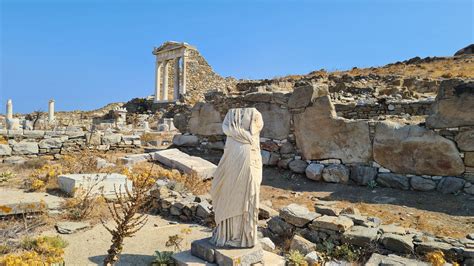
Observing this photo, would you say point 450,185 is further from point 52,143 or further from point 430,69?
point 430,69

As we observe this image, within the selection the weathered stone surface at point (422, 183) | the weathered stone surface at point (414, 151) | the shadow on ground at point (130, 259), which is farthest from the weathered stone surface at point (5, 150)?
the weathered stone surface at point (422, 183)

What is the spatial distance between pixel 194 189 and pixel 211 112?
464 cm

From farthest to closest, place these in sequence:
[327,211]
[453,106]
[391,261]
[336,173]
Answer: [336,173] < [453,106] < [327,211] < [391,261]

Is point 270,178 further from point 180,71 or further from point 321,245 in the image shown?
point 180,71

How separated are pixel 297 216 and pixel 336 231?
25.6 inches

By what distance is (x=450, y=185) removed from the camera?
7.03 meters

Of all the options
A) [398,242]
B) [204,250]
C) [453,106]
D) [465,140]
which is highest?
[453,106]

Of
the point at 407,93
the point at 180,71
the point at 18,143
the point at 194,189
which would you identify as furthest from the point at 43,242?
the point at 180,71

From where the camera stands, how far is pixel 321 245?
4973 millimetres

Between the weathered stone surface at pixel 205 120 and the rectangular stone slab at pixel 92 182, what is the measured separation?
481 centimetres

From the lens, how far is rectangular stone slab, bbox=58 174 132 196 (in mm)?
7009

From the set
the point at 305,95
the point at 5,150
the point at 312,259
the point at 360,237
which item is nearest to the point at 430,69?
the point at 305,95

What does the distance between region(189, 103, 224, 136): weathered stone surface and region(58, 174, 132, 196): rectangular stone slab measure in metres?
4.81

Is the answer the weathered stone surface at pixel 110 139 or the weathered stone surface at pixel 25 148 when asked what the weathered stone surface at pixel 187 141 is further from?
the weathered stone surface at pixel 25 148
